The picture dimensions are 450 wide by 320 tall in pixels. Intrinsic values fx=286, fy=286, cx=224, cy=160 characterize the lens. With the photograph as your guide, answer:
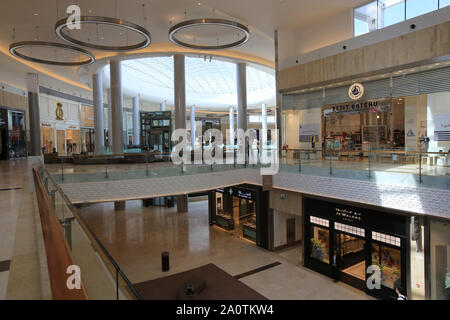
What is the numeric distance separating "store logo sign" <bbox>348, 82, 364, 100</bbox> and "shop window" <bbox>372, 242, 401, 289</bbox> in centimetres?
726

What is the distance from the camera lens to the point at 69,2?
12.5m

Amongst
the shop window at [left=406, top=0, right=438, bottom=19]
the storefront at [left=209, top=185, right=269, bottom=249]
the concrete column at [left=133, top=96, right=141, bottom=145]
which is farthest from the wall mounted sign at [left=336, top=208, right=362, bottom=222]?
the concrete column at [left=133, top=96, right=141, bottom=145]

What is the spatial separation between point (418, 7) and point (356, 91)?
3.95m

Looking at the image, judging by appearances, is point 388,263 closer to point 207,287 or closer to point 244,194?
point 207,287

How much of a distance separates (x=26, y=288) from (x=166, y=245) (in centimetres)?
1314

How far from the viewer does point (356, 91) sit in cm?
1391

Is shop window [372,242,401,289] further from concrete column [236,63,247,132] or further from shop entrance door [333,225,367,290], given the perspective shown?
concrete column [236,63,247,132]

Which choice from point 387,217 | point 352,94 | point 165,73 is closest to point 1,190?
point 387,217

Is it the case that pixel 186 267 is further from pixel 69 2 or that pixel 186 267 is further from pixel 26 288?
pixel 69 2

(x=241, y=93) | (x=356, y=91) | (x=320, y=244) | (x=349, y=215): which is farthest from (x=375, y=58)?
(x=241, y=93)

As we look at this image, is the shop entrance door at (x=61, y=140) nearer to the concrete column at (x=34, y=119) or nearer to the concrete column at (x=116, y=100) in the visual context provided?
the concrete column at (x=34, y=119)

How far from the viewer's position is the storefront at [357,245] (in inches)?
370

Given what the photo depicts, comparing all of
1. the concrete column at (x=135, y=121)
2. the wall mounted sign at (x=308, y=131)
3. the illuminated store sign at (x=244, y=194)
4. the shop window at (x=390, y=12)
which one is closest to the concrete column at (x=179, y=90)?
the illuminated store sign at (x=244, y=194)

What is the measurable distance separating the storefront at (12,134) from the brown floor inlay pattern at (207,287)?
21.5 m
